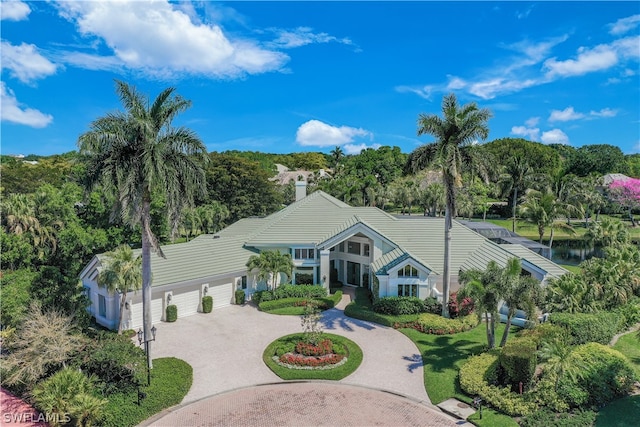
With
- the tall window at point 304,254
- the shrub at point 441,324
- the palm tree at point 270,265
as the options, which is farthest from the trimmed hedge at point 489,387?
the tall window at point 304,254

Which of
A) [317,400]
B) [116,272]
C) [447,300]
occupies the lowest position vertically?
[317,400]

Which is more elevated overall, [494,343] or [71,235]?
[71,235]

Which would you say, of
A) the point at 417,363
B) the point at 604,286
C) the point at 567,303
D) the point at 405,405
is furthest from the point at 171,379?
the point at 604,286

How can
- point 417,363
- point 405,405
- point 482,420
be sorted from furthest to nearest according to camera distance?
1. point 417,363
2. point 405,405
3. point 482,420

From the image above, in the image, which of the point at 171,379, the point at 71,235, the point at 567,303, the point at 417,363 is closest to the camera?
the point at 171,379

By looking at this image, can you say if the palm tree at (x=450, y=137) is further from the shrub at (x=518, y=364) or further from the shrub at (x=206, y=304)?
the shrub at (x=206, y=304)

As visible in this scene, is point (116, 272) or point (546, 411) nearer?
point (546, 411)

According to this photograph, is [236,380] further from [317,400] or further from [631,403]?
[631,403]
